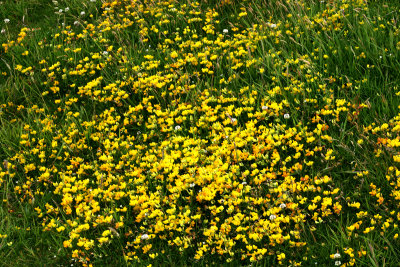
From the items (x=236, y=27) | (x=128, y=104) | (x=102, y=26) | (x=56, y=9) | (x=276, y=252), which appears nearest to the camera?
(x=276, y=252)

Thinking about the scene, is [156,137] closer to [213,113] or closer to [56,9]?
[213,113]

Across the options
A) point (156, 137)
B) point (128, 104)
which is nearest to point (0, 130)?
point (128, 104)

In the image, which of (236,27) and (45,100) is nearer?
(45,100)

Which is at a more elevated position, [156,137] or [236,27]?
[236,27]

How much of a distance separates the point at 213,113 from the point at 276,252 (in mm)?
1739

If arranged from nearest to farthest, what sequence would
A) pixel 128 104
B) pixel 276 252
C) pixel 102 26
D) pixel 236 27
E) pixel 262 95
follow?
pixel 276 252 → pixel 262 95 → pixel 128 104 → pixel 236 27 → pixel 102 26

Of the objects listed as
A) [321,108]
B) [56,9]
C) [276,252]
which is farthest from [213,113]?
[56,9]

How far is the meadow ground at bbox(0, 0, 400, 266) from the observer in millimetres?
3793

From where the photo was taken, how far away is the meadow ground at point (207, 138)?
12.4 ft

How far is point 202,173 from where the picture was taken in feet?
13.6

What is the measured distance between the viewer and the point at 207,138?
4688mm

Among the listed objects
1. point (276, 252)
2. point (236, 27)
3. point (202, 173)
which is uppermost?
point (236, 27)

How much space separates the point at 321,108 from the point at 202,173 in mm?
1461

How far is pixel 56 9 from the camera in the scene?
A: 7.66 metres
